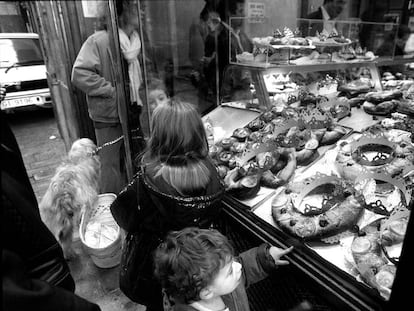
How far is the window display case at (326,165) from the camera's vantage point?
4.70 ft

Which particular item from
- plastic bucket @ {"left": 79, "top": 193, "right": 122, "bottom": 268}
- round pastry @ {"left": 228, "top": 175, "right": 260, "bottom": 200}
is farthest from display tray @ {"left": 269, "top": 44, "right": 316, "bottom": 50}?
plastic bucket @ {"left": 79, "top": 193, "right": 122, "bottom": 268}

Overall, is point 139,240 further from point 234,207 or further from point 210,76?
point 210,76

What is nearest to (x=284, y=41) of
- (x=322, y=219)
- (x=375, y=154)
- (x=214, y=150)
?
(x=214, y=150)

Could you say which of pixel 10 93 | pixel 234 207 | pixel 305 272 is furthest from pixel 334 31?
pixel 10 93

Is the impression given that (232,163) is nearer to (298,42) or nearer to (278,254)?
(278,254)

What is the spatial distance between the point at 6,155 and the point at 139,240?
1.01 meters

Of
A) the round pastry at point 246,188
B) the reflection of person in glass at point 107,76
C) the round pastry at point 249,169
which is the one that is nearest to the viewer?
the round pastry at point 246,188

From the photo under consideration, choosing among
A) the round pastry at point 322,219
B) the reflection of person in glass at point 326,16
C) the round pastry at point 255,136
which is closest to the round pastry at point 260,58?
the reflection of person in glass at point 326,16

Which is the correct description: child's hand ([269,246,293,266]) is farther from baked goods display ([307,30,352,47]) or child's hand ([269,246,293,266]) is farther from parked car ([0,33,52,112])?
parked car ([0,33,52,112])

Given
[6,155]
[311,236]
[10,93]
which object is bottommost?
[311,236]

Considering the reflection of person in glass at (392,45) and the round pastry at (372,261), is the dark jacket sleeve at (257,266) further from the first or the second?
the reflection of person in glass at (392,45)

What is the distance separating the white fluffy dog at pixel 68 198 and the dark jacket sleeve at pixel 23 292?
5.81 feet

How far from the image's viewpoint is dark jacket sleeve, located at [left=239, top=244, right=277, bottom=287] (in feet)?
4.95

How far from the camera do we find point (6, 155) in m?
0.85
